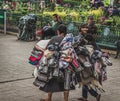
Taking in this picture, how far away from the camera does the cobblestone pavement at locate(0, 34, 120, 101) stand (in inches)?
337

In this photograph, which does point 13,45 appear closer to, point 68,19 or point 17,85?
point 68,19

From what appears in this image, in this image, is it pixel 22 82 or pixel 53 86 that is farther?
pixel 22 82

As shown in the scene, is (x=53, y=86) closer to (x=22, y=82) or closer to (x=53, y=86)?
(x=53, y=86)

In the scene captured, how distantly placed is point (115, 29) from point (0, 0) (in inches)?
609

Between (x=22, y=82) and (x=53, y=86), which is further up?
(x=53, y=86)

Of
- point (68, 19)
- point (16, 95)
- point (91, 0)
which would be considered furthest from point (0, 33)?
point (16, 95)

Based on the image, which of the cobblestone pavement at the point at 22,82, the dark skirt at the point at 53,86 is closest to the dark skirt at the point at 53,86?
the dark skirt at the point at 53,86

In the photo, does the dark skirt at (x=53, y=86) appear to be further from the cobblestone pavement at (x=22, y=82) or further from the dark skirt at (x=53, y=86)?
the cobblestone pavement at (x=22, y=82)

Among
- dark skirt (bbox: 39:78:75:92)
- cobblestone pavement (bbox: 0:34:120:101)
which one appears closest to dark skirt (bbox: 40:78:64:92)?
dark skirt (bbox: 39:78:75:92)

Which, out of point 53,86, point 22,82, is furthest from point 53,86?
point 22,82

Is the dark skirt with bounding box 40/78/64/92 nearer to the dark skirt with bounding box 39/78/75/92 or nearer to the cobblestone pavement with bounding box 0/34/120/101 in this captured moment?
the dark skirt with bounding box 39/78/75/92

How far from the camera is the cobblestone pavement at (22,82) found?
8570mm

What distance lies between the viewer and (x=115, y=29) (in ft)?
50.1

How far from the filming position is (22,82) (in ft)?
32.2
